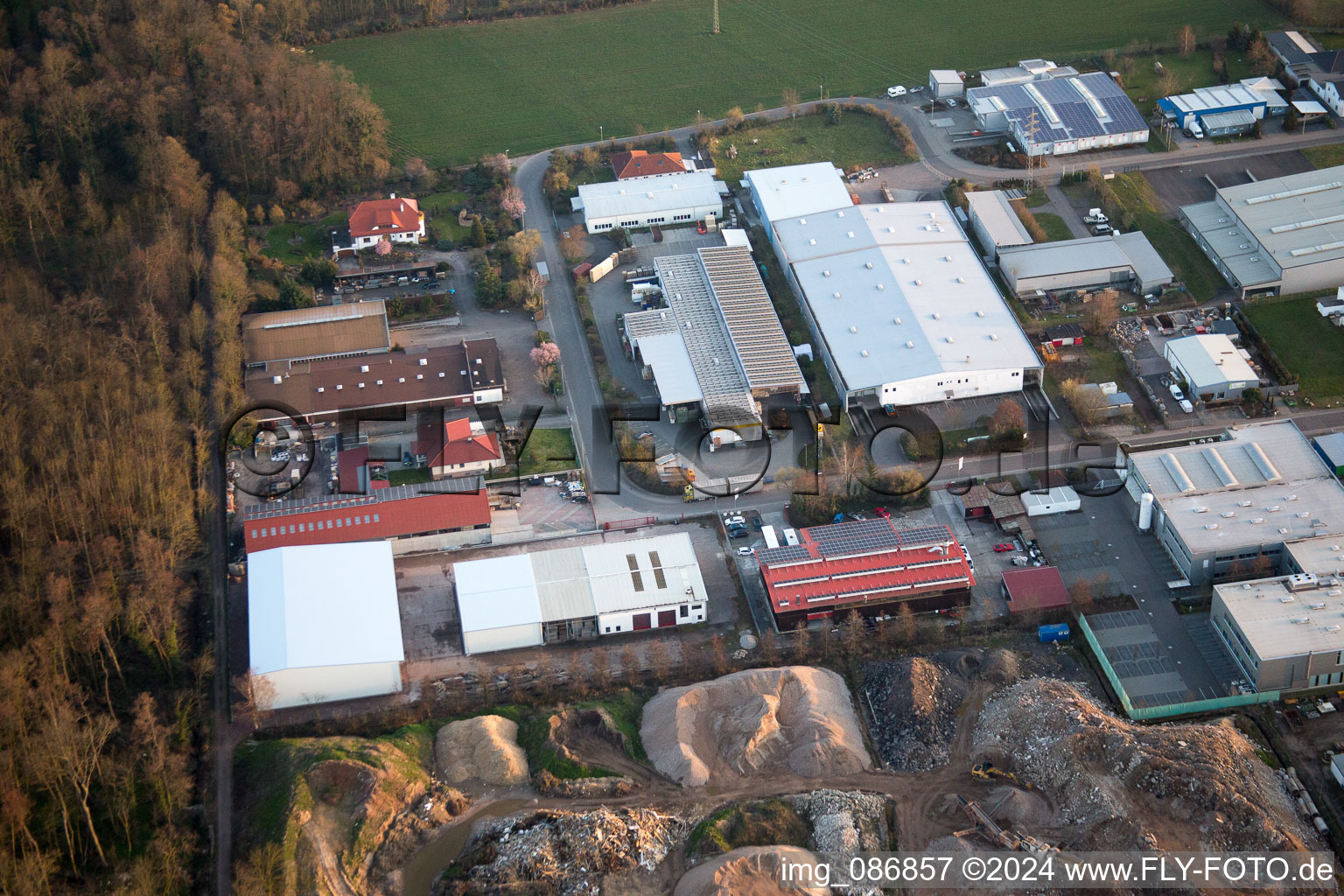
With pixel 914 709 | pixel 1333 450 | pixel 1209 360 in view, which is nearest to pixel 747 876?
pixel 914 709

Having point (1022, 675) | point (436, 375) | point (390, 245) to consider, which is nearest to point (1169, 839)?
point (1022, 675)

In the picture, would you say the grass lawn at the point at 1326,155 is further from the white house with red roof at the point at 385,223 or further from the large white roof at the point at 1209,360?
the white house with red roof at the point at 385,223

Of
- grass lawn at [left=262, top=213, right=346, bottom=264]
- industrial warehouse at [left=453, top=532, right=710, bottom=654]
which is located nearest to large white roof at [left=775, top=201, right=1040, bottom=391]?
industrial warehouse at [left=453, top=532, right=710, bottom=654]

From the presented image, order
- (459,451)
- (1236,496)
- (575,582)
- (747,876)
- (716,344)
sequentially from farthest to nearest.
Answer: (716,344)
(459,451)
(1236,496)
(575,582)
(747,876)

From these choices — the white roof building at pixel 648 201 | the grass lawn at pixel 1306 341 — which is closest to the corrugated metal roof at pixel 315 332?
the white roof building at pixel 648 201

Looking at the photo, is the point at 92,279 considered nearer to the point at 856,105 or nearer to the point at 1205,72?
the point at 856,105

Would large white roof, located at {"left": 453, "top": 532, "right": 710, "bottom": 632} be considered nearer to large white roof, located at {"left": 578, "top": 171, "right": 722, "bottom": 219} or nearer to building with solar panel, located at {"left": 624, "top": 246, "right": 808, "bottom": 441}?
building with solar panel, located at {"left": 624, "top": 246, "right": 808, "bottom": 441}

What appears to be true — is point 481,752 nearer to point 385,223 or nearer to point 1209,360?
point 385,223
